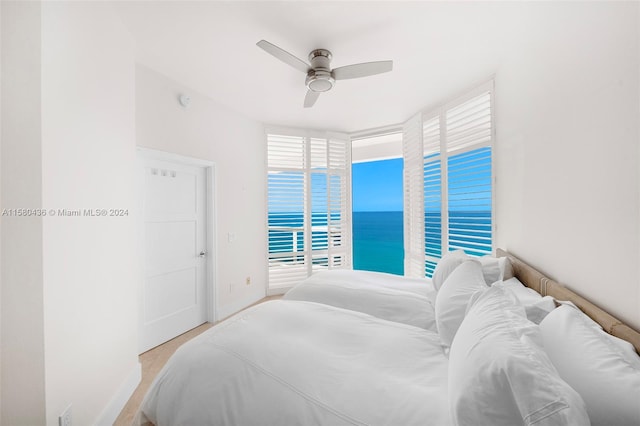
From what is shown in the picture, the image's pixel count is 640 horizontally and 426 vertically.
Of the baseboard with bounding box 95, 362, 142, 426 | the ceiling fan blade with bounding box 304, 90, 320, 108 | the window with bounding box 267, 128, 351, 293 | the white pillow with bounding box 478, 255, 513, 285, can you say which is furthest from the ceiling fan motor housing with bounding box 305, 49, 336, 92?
the baseboard with bounding box 95, 362, 142, 426

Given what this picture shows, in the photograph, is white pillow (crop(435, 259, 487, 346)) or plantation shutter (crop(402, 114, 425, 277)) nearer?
white pillow (crop(435, 259, 487, 346))

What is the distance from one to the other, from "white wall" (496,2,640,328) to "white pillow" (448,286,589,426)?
592 mm

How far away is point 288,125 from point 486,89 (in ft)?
8.48

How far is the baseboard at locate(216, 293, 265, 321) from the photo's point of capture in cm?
334

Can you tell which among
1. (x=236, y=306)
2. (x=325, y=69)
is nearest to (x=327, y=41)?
(x=325, y=69)

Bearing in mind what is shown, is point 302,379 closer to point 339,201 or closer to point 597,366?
point 597,366

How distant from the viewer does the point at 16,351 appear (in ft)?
3.93

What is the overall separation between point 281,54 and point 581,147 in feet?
5.99

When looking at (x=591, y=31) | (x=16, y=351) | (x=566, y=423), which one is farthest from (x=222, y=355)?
(x=591, y=31)

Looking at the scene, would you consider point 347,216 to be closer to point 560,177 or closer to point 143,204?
point 143,204

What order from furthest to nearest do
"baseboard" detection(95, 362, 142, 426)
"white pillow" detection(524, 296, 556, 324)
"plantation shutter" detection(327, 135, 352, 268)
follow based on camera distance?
"plantation shutter" detection(327, 135, 352, 268), "baseboard" detection(95, 362, 142, 426), "white pillow" detection(524, 296, 556, 324)

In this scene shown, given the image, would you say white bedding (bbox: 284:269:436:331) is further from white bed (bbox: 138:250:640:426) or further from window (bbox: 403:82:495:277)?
window (bbox: 403:82:495:277)

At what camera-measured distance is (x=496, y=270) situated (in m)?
1.87

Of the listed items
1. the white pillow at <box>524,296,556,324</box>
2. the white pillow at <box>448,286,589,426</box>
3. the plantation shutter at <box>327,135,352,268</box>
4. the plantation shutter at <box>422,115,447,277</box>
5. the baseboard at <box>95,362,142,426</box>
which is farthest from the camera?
the plantation shutter at <box>327,135,352,268</box>
